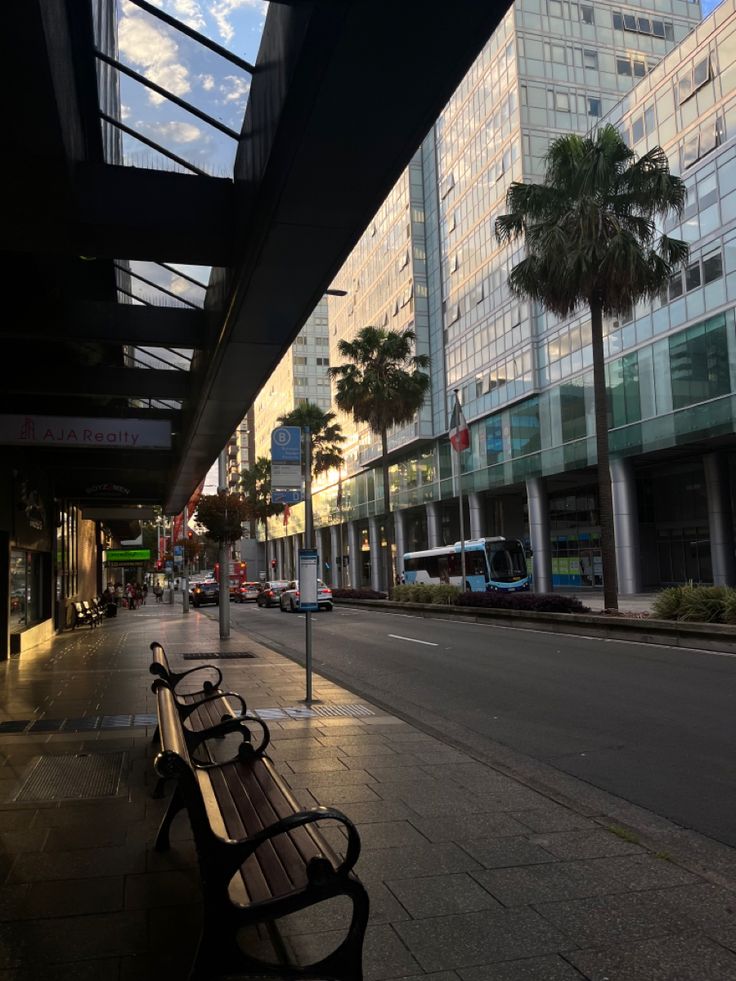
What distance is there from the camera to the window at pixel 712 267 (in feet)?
107

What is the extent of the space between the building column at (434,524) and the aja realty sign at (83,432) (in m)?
45.2

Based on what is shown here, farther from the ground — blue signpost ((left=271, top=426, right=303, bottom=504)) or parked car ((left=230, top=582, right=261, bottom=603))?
blue signpost ((left=271, top=426, right=303, bottom=504))

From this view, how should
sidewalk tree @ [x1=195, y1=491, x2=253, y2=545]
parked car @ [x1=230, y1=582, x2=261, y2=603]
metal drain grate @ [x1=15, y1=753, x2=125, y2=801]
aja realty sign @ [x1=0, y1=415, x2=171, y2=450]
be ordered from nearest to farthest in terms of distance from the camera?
metal drain grate @ [x1=15, y1=753, x2=125, y2=801] < aja realty sign @ [x1=0, y1=415, x2=171, y2=450] < sidewalk tree @ [x1=195, y1=491, x2=253, y2=545] < parked car @ [x1=230, y1=582, x2=261, y2=603]

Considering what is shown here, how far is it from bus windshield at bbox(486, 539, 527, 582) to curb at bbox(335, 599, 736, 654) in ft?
36.7

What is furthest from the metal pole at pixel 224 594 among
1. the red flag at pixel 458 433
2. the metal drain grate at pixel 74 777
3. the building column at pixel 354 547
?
the building column at pixel 354 547

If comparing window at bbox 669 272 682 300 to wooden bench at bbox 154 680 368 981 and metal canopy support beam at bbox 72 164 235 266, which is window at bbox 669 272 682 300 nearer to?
metal canopy support beam at bbox 72 164 235 266

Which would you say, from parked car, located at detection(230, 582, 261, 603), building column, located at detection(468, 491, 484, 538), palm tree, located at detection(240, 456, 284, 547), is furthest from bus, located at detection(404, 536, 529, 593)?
palm tree, located at detection(240, 456, 284, 547)

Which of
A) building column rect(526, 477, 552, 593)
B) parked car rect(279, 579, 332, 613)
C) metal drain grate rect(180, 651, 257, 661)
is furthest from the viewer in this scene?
building column rect(526, 477, 552, 593)

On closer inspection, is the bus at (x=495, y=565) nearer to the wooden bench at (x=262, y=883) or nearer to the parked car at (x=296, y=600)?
the parked car at (x=296, y=600)

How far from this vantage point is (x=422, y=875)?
13.6ft

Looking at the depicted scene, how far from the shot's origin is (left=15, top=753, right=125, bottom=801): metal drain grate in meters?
5.62

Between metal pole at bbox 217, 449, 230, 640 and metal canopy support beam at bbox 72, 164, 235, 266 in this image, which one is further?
metal pole at bbox 217, 449, 230, 640

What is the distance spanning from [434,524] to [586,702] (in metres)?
48.7

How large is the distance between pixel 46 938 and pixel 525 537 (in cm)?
5566
